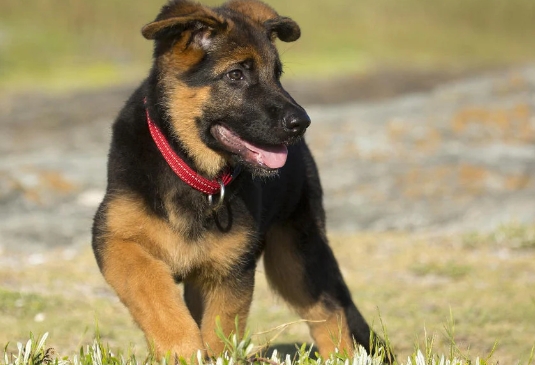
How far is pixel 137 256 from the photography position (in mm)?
5121

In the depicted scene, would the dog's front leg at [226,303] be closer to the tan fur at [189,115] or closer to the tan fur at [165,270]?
the tan fur at [165,270]

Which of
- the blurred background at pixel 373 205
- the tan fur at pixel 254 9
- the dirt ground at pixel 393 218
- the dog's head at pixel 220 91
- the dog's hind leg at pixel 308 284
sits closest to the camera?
the dog's head at pixel 220 91

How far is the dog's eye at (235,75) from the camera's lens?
5.45 metres

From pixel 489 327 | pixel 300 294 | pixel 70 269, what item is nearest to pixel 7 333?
pixel 300 294

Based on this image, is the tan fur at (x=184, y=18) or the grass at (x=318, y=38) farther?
the grass at (x=318, y=38)

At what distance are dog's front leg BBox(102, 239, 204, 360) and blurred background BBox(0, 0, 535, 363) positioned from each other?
145 cm

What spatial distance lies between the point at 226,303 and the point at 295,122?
3.93 ft

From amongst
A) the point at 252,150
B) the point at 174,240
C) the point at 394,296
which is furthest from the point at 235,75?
the point at 394,296

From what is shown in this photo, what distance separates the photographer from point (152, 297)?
4910mm

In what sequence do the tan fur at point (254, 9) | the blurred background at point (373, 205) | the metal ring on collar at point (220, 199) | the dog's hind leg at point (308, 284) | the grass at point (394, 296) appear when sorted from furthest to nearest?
the blurred background at point (373, 205) → the grass at point (394, 296) → the dog's hind leg at point (308, 284) → the tan fur at point (254, 9) → the metal ring on collar at point (220, 199)

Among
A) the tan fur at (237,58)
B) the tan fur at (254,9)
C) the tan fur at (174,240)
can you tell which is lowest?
the tan fur at (174,240)

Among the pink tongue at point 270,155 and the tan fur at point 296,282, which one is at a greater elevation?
the pink tongue at point 270,155

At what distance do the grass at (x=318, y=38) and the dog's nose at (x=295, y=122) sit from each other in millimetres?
19865

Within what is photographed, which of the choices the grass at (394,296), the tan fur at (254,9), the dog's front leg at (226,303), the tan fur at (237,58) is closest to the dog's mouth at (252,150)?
the tan fur at (237,58)
